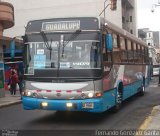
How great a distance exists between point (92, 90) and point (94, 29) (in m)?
1.76

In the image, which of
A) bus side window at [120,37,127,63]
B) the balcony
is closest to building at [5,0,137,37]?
the balcony

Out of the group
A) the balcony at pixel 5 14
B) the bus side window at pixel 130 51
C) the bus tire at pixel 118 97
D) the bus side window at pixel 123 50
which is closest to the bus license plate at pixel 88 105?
the bus tire at pixel 118 97

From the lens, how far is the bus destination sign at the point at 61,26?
39.3 feet

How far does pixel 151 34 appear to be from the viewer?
15725 cm

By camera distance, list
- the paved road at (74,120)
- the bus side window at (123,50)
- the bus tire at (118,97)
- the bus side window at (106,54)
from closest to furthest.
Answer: the paved road at (74,120), the bus side window at (106,54), the bus tire at (118,97), the bus side window at (123,50)

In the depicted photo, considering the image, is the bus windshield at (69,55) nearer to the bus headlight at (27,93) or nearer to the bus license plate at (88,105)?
the bus headlight at (27,93)

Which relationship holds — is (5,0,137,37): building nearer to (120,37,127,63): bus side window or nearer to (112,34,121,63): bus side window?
(120,37,127,63): bus side window

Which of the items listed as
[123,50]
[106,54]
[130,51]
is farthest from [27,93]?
[130,51]

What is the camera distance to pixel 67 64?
11672 millimetres

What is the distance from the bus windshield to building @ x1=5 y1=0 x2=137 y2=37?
5531cm

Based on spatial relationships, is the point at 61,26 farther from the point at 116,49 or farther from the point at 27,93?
the point at 116,49

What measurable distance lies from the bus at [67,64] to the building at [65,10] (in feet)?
180

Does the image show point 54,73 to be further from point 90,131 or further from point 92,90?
point 90,131

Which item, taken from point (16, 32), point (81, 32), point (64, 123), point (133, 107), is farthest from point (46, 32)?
point (16, 32)
